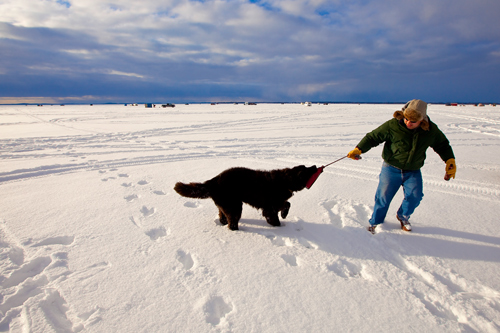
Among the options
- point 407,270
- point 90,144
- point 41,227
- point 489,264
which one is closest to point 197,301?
point 407,270

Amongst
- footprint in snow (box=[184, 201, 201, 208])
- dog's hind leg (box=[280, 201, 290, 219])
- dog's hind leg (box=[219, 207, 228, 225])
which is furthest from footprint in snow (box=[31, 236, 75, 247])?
dog's hind leg (box=[280, 201, 290, 219])

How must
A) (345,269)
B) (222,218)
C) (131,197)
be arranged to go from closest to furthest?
(345,269) < (222,218) < (131,197)

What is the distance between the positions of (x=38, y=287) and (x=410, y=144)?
4.12 meters

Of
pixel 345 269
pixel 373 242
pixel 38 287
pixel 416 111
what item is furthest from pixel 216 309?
pixel 416 111

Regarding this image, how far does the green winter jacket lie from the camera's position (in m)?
2.84

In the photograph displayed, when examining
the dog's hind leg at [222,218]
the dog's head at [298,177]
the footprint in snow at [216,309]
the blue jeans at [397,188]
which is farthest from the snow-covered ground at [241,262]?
the dog's head at [298,177]

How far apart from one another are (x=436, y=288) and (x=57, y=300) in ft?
11.1

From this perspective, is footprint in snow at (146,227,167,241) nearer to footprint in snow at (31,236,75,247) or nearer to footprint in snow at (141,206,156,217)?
footprint in snow at (141,206,156,217)

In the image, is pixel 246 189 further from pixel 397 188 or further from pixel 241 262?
pixel 397 188

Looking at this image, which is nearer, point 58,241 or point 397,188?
point 58,241

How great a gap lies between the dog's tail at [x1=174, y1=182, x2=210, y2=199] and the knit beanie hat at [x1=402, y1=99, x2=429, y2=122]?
8.34 ft

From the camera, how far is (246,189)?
3125 millimetres

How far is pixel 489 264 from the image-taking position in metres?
2.61

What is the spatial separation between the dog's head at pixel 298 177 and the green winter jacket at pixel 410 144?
100 cm
